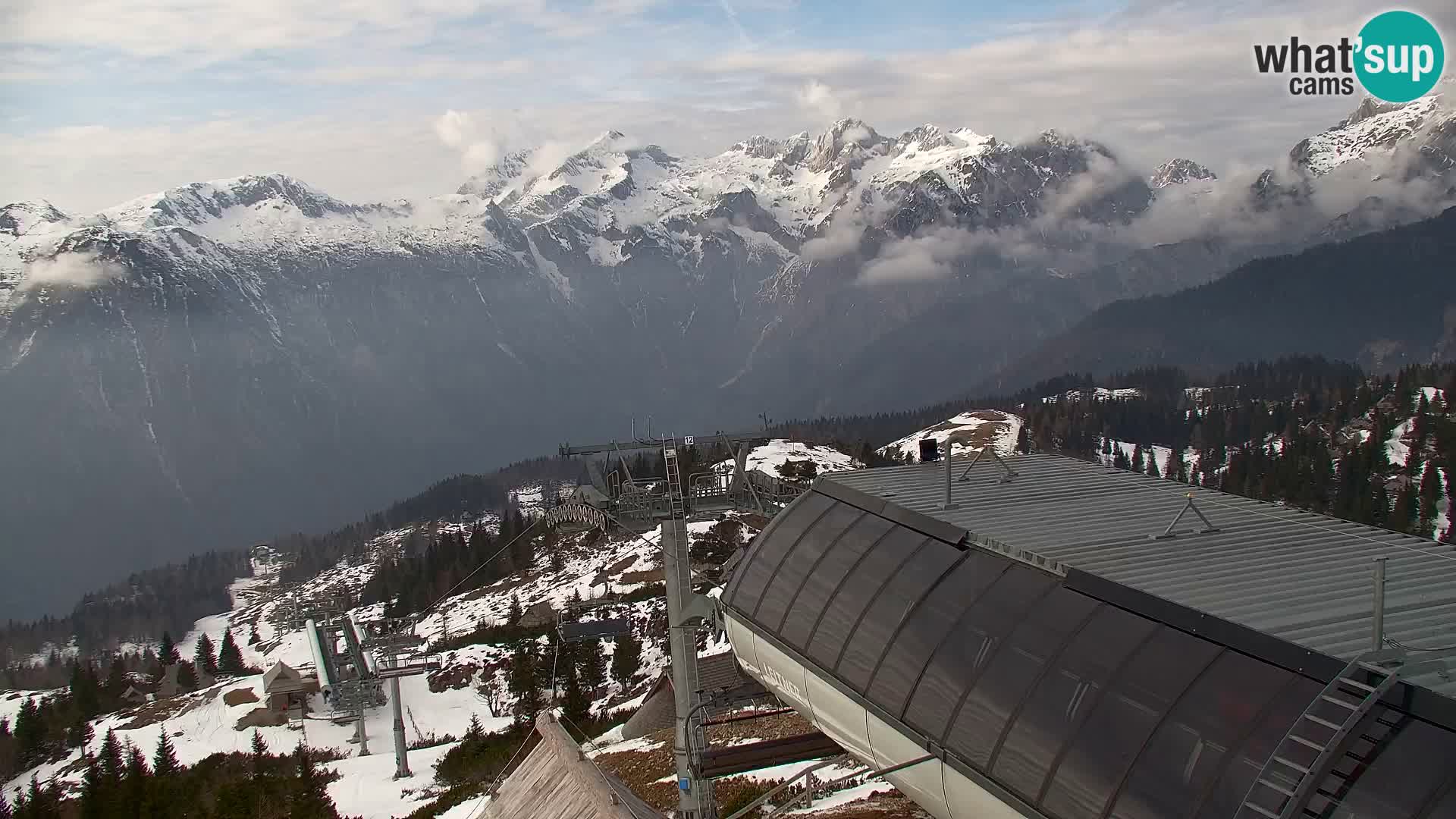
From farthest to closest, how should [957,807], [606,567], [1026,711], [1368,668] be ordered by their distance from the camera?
[606,567] → [957,807] → [1026,711] → [1368,668]

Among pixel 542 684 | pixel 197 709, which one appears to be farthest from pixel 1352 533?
pixel 197 709

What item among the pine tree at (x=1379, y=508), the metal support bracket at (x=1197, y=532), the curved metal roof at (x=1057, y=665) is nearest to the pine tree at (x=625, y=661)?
the curved metal roof at (x=1057, y=665)

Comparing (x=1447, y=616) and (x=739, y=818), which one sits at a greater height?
(x=1447, y=616)

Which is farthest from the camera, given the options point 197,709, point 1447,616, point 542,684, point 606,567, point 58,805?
point 606,567

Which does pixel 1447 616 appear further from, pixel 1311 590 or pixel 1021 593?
pixel 1021 593

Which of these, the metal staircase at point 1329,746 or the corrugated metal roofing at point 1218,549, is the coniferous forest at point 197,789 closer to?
the corrugated metal roofing at point 1218,549

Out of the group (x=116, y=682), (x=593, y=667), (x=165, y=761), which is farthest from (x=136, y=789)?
(x=116, y=682)

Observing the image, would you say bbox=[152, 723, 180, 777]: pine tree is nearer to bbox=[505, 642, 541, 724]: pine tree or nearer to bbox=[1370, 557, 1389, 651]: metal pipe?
bbox=[505, 642, 541, 724]: pine tree
